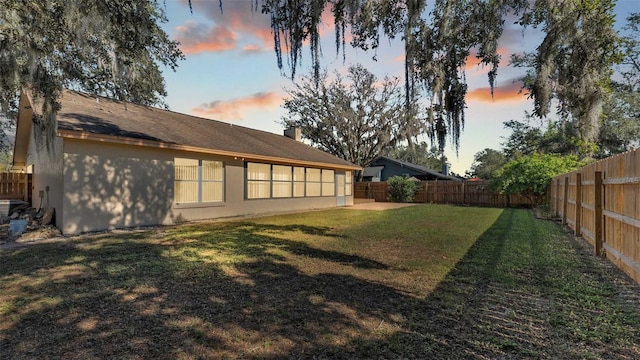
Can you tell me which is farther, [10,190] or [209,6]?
[10,190]

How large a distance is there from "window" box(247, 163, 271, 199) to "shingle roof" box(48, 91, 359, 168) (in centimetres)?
65

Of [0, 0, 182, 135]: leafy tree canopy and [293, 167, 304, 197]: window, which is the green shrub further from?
[0, 0, 182, 135]: leafy tree canopy

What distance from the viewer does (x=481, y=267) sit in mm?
5305

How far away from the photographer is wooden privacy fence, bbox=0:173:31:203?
42.5 feet

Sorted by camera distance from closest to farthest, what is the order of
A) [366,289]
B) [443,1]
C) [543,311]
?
[543,311] < [366,289] < [443,1]

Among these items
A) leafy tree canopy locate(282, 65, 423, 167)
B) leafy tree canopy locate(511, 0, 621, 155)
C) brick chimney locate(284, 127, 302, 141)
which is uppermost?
leafy tree canopy locate(282, 65, 423, 167)

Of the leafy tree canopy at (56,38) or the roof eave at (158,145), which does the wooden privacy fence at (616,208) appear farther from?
the roof eave at (158,145)

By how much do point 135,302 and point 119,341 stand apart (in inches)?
37.6

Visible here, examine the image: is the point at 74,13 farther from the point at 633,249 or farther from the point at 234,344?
the point at 633,249

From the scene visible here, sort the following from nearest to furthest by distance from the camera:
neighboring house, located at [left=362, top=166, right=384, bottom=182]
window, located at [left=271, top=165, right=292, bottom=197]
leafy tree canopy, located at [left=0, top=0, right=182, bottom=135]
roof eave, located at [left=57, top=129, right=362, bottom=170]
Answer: leafy tree canopy, located at [left=0, top=0, right=182, bottom=135] < roof eave, located at [left=57, top=129, right=362, bottom=170] < window, located at [left=271, top=165, right=292, bottom=197] < neighboring house, located at [left=362, top=166, right=384, bottom=182]

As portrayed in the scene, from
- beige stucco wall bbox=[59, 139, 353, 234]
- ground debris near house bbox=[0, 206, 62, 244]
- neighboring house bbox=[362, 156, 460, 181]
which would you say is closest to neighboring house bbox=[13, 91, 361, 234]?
beige stucco wall bbox=[59, 139, 353, 234]

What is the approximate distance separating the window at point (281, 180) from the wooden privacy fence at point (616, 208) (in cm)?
1092

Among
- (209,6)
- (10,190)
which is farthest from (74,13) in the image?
(10,190)

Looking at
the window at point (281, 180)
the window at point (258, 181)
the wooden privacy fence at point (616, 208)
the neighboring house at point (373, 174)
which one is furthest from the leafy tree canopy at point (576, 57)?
the neighboring house at point (373, 174)
